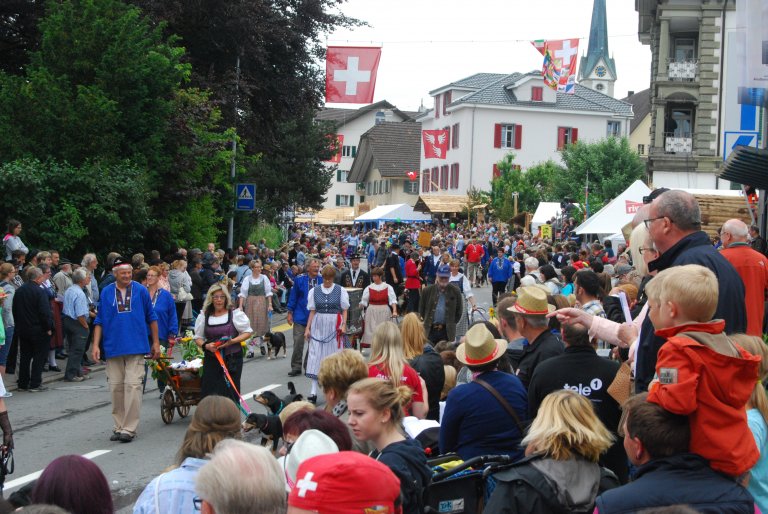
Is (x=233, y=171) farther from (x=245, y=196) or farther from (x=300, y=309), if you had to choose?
(x=300, y=309)

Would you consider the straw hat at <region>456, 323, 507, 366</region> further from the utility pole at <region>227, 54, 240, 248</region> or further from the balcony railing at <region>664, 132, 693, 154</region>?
the balcony railing at <region>664, 132, 693, 154</region>

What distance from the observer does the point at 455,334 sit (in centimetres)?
1591

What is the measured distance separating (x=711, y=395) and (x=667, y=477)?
38 centimetres

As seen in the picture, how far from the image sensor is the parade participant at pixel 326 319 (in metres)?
13.9

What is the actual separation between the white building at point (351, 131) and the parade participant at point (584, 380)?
9598 cm

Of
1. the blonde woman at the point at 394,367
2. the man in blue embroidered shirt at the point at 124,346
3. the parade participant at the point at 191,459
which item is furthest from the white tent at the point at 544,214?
the parade participant at the point at 191,459

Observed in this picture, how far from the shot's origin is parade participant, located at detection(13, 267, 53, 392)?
47.3 feet

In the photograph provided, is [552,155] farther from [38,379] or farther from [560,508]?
[560,508]

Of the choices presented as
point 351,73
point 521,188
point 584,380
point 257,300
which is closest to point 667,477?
point 584,380

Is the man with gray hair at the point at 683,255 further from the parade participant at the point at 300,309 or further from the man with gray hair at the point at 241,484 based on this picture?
the parade participant at the point at 300,309

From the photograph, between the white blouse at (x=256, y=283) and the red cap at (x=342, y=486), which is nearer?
the red cap at (x=342, y=486)

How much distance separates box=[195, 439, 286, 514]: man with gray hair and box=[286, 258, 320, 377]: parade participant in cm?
1243

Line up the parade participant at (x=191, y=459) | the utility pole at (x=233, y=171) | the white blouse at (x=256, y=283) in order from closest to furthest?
the parade participant at (x=191, y=459) < the white blouse at (x=256, y=283) < the utility pole at (x=233, y=171)

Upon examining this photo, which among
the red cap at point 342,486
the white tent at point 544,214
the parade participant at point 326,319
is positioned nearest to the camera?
the red cap at point 342,486
